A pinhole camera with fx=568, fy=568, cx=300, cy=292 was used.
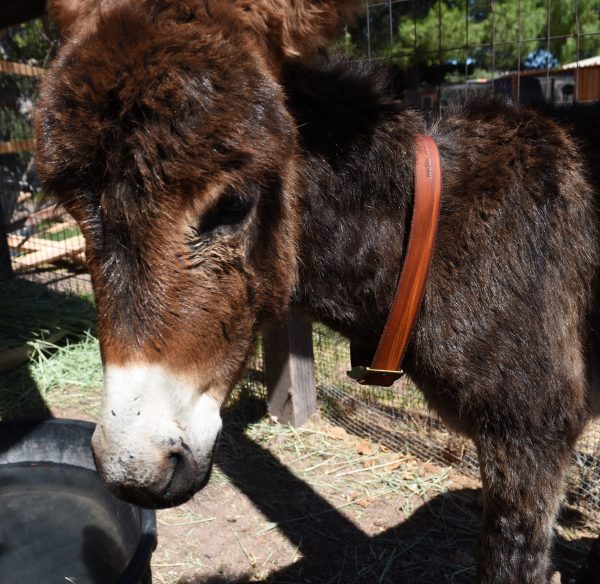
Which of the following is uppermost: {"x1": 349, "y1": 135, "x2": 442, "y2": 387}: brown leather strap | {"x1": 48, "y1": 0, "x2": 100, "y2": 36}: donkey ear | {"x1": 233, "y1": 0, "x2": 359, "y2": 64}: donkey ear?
{"x1": 48, "y1": 0, "x2": 100, "y2": 36}: donkey ear

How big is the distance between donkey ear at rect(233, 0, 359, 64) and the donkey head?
0.01m

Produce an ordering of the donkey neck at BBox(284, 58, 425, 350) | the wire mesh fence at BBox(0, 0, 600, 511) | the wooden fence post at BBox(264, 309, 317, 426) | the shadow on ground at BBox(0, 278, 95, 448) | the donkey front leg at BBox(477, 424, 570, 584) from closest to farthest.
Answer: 1. the donkey neck at BBox(284, 58, 425, 350)
2. the donkey front leg at BBox(477, 424, 570, 584)
3. the wire mesh fence at BBox(0, 0, 600, 511)
4. the wooden fence post at BBox(264, 309, 317, 426)
5. the shadow on ground at BBox(0, 278, 95, 448)

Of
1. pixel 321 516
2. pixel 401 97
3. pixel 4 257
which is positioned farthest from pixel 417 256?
pixel 4 257

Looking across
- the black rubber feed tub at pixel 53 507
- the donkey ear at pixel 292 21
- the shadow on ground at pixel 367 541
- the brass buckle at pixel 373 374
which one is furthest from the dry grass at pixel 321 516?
the donkey ear at pixel 292 21

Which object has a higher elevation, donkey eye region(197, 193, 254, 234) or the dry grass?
donkey eye region(197, 193, 254, 234)

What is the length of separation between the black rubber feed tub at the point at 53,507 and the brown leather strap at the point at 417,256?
1.43 metres

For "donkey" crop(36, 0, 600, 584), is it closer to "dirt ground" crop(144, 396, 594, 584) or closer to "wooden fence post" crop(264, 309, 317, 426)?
"dirt ground" crop(144, 396, 594, 584)

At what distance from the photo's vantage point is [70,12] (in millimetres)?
1505

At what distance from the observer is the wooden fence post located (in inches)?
145

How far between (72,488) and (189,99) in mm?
2119

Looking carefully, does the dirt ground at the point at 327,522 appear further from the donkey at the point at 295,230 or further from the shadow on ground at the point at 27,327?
the shadow on ground at the point at 27,327

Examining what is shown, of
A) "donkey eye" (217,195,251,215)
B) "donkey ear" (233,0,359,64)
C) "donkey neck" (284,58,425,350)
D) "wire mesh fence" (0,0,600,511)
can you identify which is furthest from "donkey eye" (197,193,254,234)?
"wire mesh fence" (0,0,600,511)

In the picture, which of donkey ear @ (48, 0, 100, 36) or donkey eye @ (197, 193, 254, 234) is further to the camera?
donkey ear @ (48, 0, 100, 36)

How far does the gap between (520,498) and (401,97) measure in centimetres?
181
